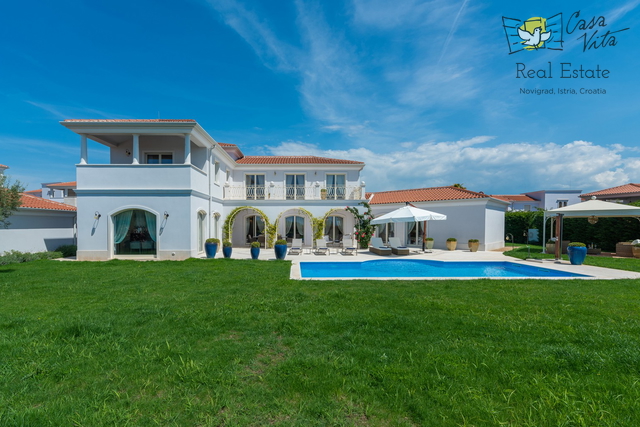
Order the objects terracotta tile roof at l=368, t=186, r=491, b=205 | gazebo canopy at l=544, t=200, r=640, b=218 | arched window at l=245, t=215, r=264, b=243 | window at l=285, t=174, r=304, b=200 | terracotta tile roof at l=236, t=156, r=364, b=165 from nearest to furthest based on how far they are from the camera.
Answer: gazebo canopy at l=544, t=200, r=640, b=218, terracotta tile roof at l=368, t=186, r=491, b=205, window at l=285, t=174, r=304, b=200, terracotta tile roof at l=236, t=156, r=364, b=165, arched window at l=245, t=215, r=264, b=243

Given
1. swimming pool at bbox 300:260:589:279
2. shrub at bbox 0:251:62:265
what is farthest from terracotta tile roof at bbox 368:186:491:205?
shrub at bbox 0:251:62:265

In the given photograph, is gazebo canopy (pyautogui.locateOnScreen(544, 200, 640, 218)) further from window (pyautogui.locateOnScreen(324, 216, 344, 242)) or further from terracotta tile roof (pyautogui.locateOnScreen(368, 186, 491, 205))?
window (pyautogui.locateOnScreen(324, 216, 344, 242))

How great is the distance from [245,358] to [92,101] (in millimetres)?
22398

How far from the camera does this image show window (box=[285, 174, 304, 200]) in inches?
830

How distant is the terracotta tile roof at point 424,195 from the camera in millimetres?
20688

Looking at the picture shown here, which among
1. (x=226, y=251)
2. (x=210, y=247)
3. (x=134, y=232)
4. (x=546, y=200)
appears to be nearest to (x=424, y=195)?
(x=226, y=251)

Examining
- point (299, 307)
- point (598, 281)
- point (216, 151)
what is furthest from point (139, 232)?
point (598, 281)

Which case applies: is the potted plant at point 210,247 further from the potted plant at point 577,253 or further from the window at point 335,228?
the potted plant at point 577,253

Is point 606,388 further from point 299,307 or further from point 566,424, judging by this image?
point 299,307

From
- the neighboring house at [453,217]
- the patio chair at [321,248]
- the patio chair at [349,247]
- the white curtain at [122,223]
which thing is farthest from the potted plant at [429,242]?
the white curtain at [122,223]

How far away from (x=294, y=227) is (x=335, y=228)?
3270 mm

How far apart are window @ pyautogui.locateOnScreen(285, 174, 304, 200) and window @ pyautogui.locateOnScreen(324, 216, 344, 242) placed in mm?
3111

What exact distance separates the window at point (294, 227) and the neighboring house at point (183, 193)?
77mm

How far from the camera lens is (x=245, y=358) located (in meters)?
3.91
